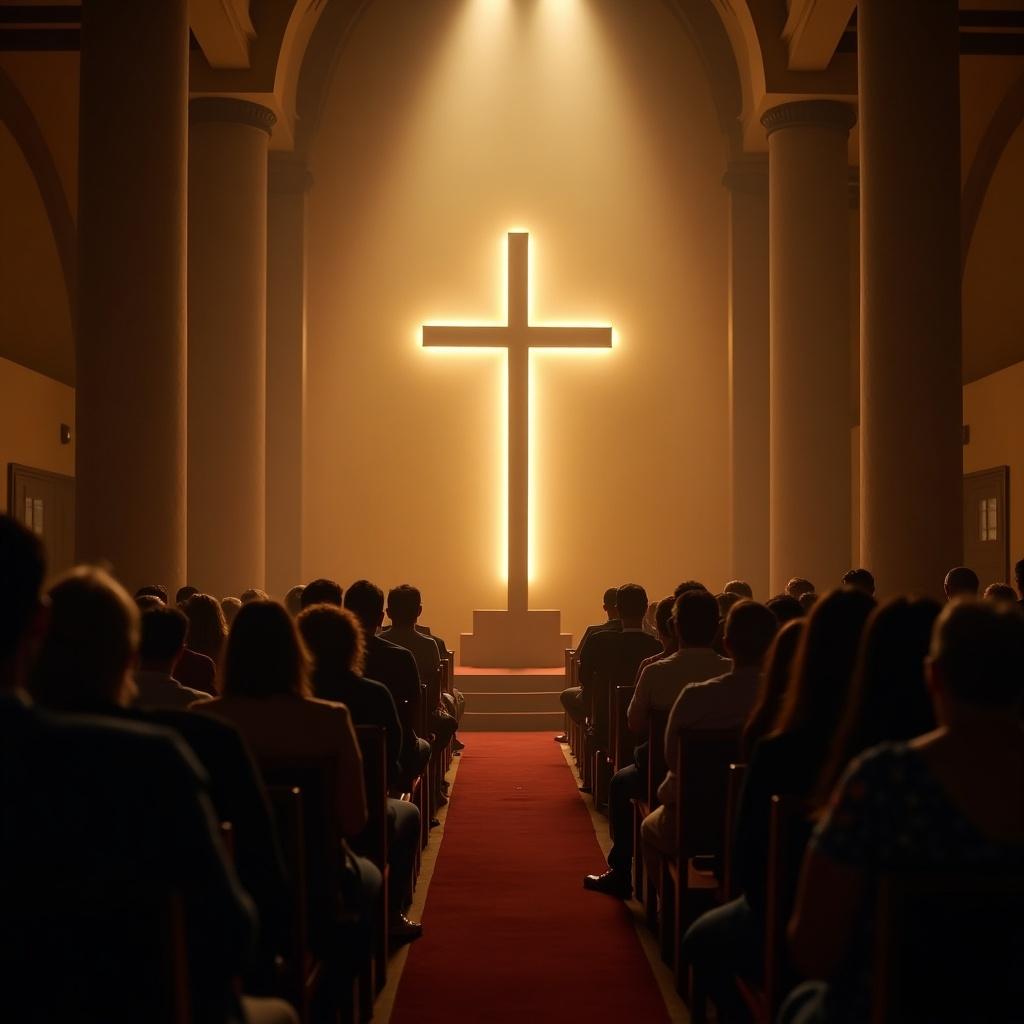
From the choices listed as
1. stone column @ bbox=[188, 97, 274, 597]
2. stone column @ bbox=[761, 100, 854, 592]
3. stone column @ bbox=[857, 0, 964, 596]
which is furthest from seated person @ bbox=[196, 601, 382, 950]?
stone column @ bbox=[761, 100, 854, 592]

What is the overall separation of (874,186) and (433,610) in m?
8.08

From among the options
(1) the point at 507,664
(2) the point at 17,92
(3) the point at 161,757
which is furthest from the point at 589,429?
(3) the point at 161,757

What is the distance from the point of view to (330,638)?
13.9 ft

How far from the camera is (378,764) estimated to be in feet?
12.8

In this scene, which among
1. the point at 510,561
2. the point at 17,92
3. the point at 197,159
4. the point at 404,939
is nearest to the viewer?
the point at 404,939

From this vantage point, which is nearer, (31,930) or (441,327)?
(31,930)

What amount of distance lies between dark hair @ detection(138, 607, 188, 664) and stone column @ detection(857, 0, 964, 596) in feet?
14.0

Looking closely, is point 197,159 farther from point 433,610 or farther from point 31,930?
point 31,930

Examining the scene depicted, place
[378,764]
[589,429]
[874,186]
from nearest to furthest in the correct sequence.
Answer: [378,764] < [874,186] < [589,429]

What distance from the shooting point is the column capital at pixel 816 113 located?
11344mm

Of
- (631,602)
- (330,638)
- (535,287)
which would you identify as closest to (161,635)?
(330,638)

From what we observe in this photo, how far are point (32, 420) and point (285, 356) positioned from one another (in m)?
2.58

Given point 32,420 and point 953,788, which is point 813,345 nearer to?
point 32,420

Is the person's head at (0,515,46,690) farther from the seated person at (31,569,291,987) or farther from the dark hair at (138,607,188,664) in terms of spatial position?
the dark hair at (138,607,188,664)
